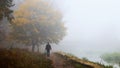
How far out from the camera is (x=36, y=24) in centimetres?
4084

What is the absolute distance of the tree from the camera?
3978 cm

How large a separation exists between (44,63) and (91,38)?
242 ft

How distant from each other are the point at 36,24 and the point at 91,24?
257ft

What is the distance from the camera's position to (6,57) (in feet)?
69.4

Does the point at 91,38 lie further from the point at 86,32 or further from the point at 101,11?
the point at 101,11

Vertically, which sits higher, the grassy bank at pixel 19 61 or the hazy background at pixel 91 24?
the hazy background at pixel 91 24

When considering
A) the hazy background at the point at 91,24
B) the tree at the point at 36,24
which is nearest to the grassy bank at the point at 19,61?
the tree at the point at 36,24

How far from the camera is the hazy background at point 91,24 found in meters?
81.0

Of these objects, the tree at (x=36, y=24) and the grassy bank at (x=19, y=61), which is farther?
the tree at (x=36, y=24)

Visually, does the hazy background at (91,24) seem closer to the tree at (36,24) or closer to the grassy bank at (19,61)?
the tree at (36,24)

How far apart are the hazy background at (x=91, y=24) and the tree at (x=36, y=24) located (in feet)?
77.1

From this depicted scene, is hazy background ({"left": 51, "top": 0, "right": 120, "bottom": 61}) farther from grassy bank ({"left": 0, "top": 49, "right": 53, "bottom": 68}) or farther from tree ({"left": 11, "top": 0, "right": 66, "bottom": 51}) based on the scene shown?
grassy bank ({"left": 0, "top": 49, "right": 53, "bottom": 68})

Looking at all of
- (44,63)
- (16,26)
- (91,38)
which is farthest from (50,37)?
(91,38)

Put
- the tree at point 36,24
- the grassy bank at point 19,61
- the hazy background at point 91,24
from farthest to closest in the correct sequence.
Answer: the hazy background at point 91,24
the tree at point 36,24
the grassy bank at point 19,61
